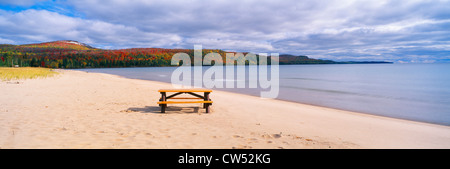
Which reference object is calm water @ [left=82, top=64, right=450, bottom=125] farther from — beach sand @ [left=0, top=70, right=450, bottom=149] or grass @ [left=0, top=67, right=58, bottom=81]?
grass @ [left=0, top=67, right=58, bottom=81]

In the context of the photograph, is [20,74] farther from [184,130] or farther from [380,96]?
[380,96]

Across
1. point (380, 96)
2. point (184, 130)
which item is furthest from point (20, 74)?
point (380, 96)

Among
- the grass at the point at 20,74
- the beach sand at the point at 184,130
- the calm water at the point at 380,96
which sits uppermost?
the grass at the point at 20,74

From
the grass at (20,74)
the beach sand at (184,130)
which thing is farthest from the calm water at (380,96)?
the grass at (20,74)

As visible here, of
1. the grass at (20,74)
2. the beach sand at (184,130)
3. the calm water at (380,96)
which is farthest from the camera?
the grass at (20,74)

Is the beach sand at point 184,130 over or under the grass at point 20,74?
under

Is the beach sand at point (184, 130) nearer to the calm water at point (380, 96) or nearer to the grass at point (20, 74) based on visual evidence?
the calm water at point (380, 96)

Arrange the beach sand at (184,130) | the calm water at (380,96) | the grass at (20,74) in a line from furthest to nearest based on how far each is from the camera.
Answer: the grass at (20,74) → the calm water at (380,96) → the beach sand at (184,130)

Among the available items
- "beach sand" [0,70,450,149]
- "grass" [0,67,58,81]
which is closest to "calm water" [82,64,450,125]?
"beach sand" [0,70,450,149]

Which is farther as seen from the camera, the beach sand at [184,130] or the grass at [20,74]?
the grass at [20,74]
